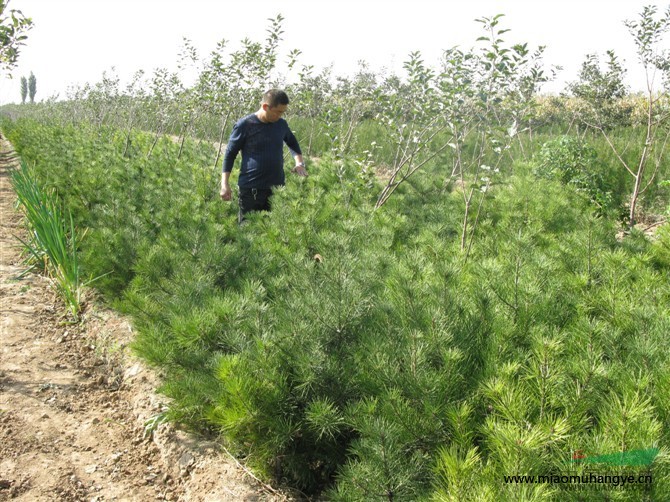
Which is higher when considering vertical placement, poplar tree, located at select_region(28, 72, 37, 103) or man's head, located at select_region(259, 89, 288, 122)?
poplar tree, located at select_region(28, 72, 37, 103)

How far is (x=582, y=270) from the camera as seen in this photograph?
8.68 ft

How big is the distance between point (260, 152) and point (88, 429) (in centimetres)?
257

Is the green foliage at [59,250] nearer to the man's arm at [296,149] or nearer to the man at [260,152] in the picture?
the man at [260,152]

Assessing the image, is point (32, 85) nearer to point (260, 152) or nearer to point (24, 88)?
point (24, 88)

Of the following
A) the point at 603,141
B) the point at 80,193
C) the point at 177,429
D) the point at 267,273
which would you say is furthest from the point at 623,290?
the point at 603,141

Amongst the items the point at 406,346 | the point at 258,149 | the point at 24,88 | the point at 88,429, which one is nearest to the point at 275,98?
the point at 258,149

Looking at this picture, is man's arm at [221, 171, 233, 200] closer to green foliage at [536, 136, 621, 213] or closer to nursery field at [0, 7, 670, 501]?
nursery field at [0, 7, 670, 501]

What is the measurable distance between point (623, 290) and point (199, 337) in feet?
5.91

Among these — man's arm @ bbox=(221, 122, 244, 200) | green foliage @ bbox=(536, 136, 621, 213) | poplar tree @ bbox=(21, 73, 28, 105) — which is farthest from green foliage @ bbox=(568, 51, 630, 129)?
poplar tree @ bbox=(21, 73, 28, 105)

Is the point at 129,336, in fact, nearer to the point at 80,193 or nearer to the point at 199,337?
the point at 199,337

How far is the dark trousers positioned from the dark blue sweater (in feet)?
0.18

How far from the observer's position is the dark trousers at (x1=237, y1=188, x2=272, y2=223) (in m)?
4.64

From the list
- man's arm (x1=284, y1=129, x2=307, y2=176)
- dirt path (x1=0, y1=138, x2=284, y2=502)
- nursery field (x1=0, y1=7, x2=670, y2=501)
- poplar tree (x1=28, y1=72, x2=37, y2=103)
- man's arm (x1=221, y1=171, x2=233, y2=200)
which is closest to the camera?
nursery field (x1=0, y1=7, x2=670, y2=501)

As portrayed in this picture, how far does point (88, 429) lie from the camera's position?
276cm
